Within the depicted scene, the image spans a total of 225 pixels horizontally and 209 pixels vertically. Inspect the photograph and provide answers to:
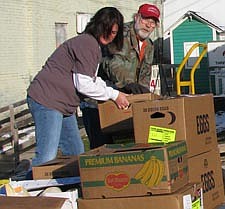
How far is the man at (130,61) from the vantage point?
568cm

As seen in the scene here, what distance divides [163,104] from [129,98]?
0.64m

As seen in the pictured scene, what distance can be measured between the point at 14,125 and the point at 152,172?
727 centimetres

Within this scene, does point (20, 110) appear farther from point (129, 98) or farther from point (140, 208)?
point (140, 208)

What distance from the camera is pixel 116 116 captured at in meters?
5.23

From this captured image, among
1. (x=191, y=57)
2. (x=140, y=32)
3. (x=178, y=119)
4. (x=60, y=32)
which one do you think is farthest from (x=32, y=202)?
(x=191, y=57)

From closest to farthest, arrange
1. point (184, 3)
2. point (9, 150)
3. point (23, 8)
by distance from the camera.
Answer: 1. point (9, 150)
2. point (23, 8)
3. point (184, 3)

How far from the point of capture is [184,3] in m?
25.9

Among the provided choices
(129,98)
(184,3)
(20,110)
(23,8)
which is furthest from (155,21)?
(184,3)

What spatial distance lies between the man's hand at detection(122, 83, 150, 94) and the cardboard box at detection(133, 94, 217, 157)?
74cm

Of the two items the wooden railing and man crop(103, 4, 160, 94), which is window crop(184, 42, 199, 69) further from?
man crop(103, 4, 160, 94)

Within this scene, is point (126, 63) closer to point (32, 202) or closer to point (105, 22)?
point (105, 22)

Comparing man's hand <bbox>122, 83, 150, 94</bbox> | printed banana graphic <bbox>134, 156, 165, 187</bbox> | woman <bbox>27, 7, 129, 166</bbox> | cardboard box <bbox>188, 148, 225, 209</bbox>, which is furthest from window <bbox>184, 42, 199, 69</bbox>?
printed banana graphic <bbox>134, 156, 165, 187</bbox>

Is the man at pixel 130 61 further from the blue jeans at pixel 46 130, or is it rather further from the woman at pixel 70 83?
the blue jeans at pixel 46 130

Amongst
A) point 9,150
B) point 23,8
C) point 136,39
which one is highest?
point 23,8
